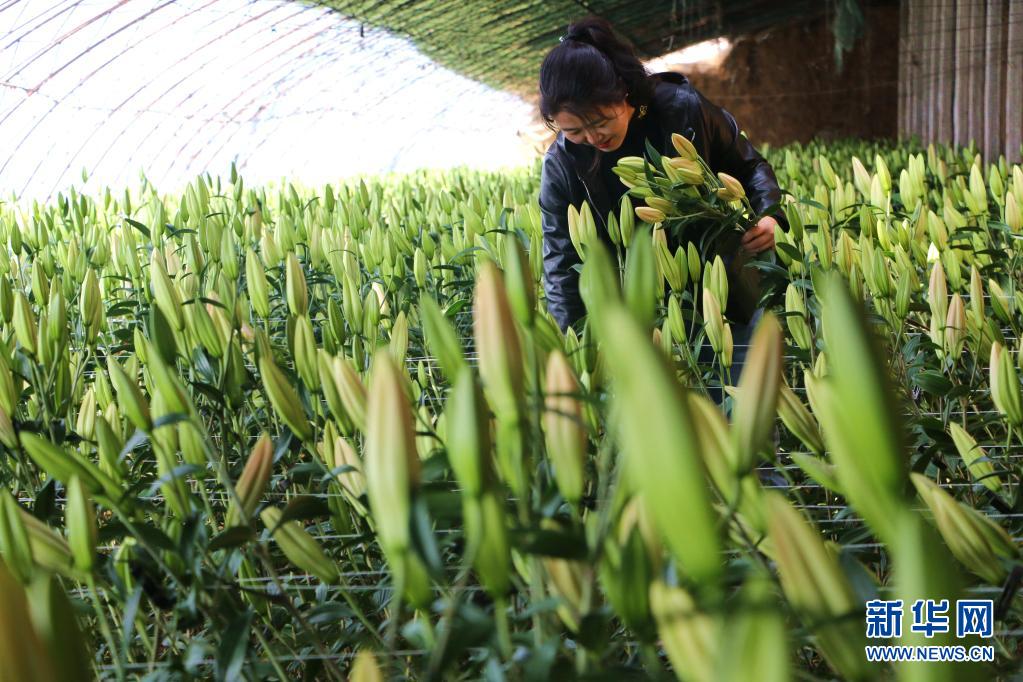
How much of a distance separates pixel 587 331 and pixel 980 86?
6.10m

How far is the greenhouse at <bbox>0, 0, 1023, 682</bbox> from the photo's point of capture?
317 millimetres

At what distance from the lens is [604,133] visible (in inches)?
63.5

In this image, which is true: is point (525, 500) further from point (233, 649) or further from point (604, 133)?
point (604, 133)

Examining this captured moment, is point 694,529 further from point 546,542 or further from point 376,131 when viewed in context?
point 376,131

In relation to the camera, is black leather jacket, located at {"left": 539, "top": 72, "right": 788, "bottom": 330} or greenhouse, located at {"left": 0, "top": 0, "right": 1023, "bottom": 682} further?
black leather jacket, located at {"left": 539, "top": 72, "right": 788, "bottom": 330}

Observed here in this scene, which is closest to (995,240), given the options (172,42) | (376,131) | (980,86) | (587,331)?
(587,331)

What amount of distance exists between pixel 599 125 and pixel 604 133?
23 millimetres

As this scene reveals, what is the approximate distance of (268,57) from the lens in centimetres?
1000

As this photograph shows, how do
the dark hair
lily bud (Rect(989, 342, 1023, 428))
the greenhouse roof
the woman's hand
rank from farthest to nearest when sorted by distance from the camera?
the greenhouse roof
the dark hair
the woman's hand
lily bud (Rect(989, 342, 1023, 428))

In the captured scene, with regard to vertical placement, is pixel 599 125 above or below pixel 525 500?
above

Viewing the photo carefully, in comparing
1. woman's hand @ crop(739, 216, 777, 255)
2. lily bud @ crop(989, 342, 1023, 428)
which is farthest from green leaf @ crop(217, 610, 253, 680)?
woman's hand @ crop(739, 216, 777, 255)

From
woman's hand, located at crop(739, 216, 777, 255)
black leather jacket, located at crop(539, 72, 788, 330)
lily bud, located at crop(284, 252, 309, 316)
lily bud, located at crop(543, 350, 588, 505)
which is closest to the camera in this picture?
lily bud, located at crop(543, 350, 588, 505)

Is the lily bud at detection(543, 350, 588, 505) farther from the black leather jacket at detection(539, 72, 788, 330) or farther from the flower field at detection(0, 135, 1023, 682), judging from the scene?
the black leather jacket at detection(539, 72, 788, 330)

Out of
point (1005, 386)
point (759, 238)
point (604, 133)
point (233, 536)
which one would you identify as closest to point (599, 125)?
point (604, 133)
